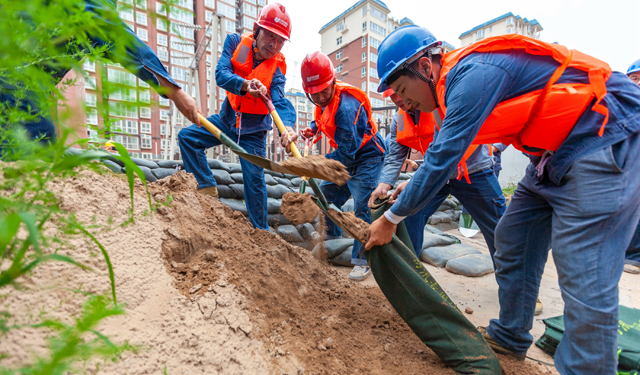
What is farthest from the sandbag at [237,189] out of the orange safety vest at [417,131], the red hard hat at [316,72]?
the orange safety vest at [417,131]

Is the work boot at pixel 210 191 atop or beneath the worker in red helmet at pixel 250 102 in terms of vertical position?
beneath

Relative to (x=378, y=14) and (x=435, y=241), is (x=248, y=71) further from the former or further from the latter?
(x=378, y=14)

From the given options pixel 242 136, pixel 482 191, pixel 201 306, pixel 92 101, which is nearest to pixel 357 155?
pixel 242 136

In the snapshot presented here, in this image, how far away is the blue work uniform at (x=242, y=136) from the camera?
2.51 metres

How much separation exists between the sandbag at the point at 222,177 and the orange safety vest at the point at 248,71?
117 centimetres

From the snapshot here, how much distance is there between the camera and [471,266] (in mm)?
3021

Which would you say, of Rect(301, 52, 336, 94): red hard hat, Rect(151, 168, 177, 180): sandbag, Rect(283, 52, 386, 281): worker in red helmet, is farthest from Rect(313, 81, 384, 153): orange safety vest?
Rect(151, 168, 177, 180): sandbag

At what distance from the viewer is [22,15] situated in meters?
A: 0.62

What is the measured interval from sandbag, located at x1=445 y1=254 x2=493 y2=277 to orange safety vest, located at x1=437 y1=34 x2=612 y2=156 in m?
2.12

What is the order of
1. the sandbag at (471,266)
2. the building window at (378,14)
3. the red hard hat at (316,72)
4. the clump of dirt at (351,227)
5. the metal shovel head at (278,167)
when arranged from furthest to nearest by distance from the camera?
the building window at (378,14) → the sandbag at (471,266) → the red hard hat at (316,72) → the metal shovel head at (278,167) → the clump of dirt at (351,227)

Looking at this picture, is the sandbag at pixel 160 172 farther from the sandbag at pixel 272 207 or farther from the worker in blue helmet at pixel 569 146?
the worker in blue helmet at pixel 569 146

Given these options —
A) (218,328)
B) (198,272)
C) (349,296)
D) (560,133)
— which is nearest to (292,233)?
(349,296)

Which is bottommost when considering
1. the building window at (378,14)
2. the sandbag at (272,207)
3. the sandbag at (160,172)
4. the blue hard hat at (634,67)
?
the sandbag at (272,207)

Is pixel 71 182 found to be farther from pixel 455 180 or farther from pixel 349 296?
pixel 455 180
